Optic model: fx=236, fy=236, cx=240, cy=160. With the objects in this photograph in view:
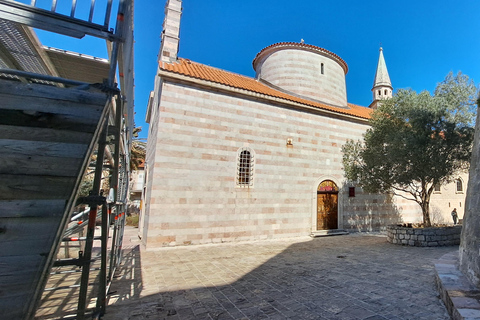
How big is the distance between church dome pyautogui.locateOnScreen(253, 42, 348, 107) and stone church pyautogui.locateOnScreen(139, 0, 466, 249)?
2.8 inches

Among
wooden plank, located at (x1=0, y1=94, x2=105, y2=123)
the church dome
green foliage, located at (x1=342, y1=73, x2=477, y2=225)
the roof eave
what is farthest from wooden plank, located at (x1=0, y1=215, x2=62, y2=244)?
the church dome

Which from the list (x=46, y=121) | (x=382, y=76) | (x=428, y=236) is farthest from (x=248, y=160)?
(x=382, y=76)

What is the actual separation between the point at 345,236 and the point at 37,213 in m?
13.1

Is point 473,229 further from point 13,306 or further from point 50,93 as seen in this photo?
point 50,93

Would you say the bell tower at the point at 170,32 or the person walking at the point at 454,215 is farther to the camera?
the person walking at the point at 454,215

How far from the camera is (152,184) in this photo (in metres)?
9.05

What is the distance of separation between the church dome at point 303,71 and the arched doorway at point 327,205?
5.75 meters

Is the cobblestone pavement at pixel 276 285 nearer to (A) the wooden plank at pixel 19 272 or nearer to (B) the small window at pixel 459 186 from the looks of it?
(A) the wooden plank at pixel 19 272

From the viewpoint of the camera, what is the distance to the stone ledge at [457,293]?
10.7ft

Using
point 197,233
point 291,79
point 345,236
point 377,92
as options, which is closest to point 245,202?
point 197,233

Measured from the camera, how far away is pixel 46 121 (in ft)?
6.20

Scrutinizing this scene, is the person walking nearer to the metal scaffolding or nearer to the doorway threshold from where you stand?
the doorway threshold

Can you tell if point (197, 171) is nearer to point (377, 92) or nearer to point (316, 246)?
point (316, 246)

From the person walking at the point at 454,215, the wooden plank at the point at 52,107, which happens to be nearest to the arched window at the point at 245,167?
the wooden plank at the point at 52,107
